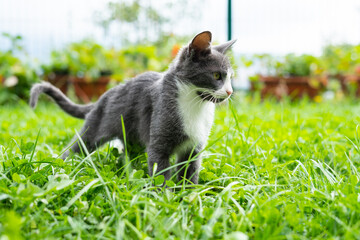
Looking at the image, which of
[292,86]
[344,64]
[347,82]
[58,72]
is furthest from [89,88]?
[344,64]

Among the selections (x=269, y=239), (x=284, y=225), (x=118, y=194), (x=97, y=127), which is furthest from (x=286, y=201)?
(x=97, y=127)

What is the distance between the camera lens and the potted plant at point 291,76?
644 centimetres

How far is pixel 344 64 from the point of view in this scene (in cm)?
689

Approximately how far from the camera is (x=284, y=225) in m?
1.24

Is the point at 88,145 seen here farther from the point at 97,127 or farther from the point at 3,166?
the point at 3,166

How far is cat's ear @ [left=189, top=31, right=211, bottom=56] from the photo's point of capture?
191cm

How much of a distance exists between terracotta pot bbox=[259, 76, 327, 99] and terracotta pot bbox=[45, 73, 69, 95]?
3791mm

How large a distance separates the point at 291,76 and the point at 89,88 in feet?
13.8

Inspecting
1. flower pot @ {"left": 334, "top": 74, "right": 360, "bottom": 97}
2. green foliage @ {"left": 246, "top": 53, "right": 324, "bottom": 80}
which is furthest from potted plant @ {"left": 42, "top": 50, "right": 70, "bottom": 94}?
flower pot @ {"left": 334, "top": 74, "right": 360, "bottom": 97}

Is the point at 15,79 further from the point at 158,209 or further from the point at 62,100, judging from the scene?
the point at 158,209

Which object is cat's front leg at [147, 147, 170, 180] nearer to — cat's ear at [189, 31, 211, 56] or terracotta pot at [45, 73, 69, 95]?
cat's ear at [189, 31, 211, 56]

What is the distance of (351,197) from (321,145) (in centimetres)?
109

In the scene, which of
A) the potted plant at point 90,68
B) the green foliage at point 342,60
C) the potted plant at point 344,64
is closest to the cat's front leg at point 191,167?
the potted plant at point 90,68

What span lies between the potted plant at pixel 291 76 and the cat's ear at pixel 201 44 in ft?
14.6
